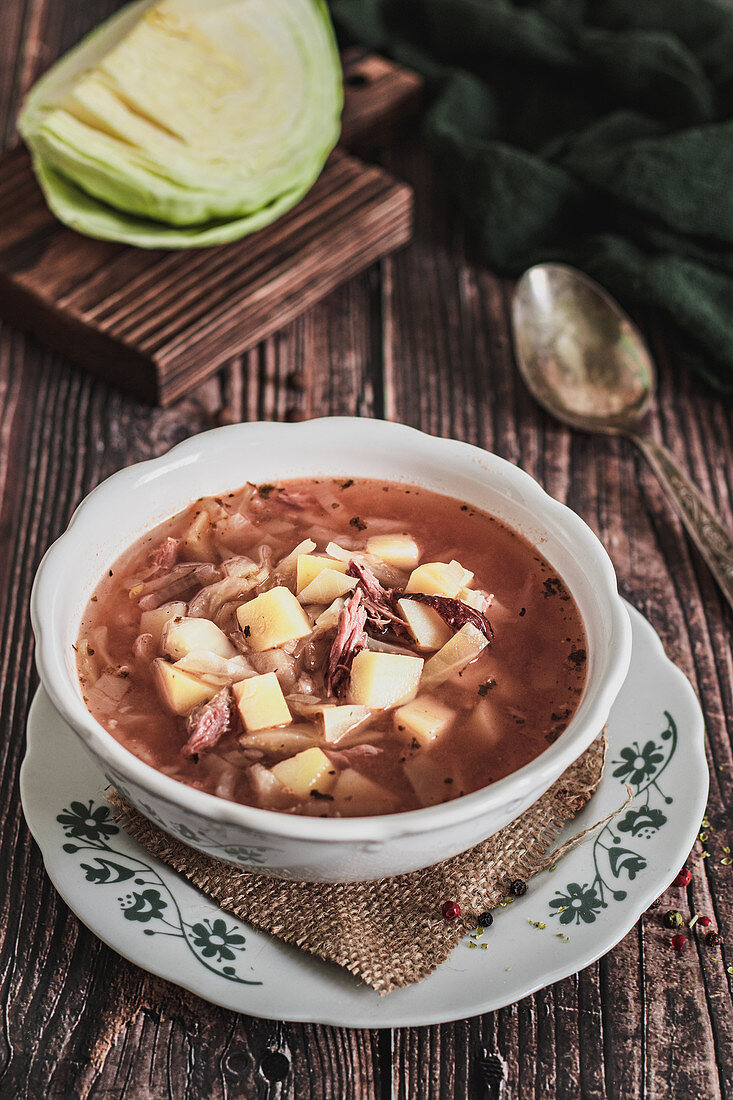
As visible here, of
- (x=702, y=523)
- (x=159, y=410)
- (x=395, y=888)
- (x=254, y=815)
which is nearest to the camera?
(x=254, y=815)

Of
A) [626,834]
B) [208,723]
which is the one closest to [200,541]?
[208,723]

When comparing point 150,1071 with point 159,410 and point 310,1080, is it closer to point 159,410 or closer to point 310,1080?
point 310,1080

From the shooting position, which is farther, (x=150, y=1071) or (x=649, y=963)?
(x=649, y=963)

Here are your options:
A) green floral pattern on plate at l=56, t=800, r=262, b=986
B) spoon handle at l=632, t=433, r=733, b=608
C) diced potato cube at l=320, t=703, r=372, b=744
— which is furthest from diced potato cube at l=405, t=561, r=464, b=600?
spoon handle at l=632, t=433, r=733, b=608

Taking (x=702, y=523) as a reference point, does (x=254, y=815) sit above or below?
above

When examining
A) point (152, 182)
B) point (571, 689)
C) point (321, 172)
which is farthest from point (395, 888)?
point (321, 172)

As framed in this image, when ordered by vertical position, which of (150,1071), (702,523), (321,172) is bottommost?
(702,523)
